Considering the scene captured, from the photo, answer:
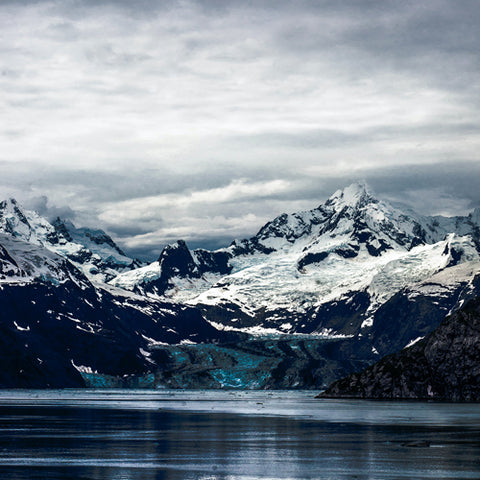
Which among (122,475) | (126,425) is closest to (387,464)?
(122,475)

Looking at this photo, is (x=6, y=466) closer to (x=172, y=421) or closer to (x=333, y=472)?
(x=333, y=472)

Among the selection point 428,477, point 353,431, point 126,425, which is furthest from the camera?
point 126,425

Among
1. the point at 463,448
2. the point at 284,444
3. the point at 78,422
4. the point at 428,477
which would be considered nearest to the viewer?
the point at 428,477

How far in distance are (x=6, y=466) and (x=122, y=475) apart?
14.4 m

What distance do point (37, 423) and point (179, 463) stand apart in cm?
8650

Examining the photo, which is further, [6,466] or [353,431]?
[353,431]

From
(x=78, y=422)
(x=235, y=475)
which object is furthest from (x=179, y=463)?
(x=78, y=422)

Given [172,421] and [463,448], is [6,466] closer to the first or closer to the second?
[463,448]

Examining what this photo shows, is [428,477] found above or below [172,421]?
above

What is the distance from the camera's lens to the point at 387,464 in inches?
3853

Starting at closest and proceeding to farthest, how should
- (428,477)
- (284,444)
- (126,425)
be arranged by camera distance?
(428,477) < (284,444) < (126,425)

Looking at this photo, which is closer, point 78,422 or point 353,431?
point 353,431

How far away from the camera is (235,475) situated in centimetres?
8988

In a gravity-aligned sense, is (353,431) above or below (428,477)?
below
